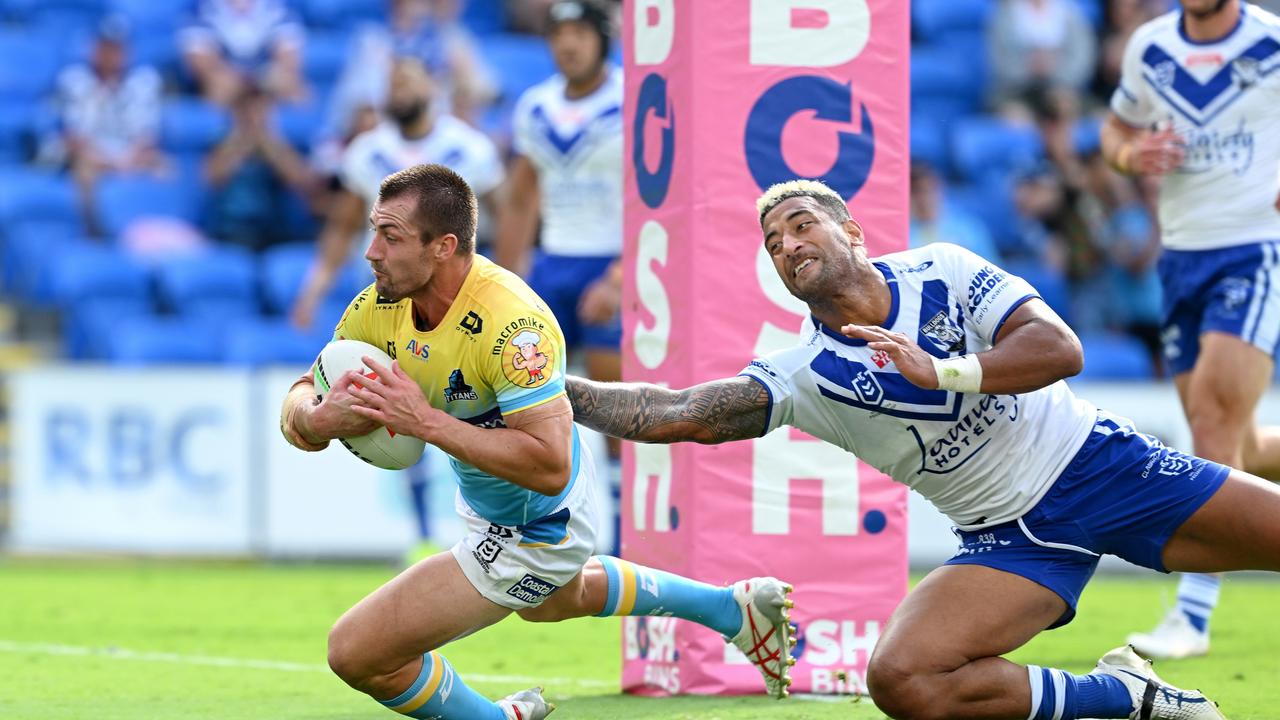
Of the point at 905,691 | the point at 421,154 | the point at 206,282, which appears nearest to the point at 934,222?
the point at 421,154

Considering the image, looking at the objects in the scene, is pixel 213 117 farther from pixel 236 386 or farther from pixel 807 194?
pixel 807 194

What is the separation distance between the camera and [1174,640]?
7.63 meters

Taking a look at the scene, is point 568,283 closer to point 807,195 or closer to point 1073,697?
point 807,195

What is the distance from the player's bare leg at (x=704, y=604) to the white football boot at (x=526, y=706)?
0.32 m

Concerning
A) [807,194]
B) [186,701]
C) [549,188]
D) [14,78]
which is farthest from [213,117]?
[807,194]

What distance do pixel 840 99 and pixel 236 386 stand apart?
23.6ft

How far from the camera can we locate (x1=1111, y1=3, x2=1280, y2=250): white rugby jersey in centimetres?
773

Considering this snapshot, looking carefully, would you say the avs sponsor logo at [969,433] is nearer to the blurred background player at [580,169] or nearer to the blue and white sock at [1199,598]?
the blue and white sock at [1199,598]

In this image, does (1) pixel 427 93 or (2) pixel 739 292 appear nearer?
(2) pixel 739 292

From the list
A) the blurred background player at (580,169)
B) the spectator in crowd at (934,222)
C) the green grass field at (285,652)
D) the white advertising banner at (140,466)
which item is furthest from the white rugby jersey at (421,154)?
the spectator in crowd at (934,222)

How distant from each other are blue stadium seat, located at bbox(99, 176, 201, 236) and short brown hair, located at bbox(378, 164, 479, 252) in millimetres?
10480

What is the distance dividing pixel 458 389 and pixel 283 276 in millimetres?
9495

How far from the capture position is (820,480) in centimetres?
655

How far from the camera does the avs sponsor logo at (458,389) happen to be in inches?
215
